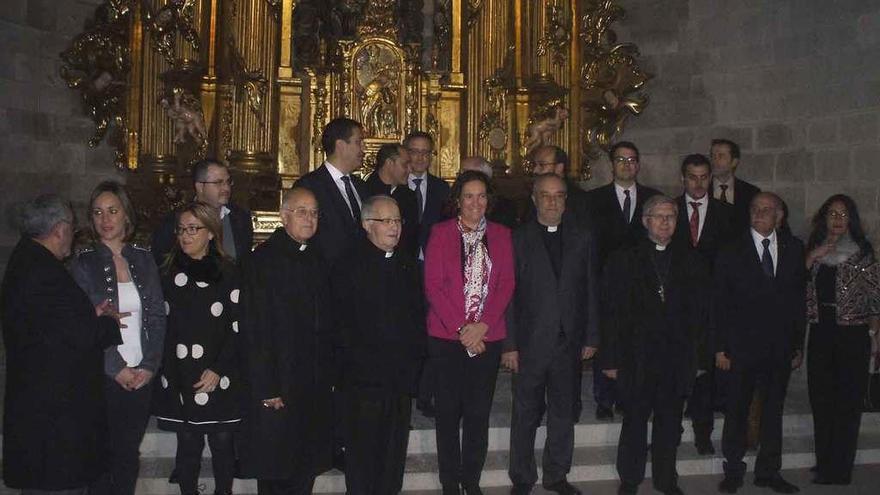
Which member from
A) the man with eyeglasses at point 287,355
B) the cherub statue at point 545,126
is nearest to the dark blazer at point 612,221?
the man with eyeglasses at point 287,355

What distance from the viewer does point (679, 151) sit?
9.17 m

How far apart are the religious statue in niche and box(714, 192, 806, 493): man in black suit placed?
364cm

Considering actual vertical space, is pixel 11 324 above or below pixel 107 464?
above

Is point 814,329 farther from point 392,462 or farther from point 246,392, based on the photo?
point 246,392

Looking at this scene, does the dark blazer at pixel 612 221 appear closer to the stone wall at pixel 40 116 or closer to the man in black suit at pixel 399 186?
the man in black suit at pixel 399 186

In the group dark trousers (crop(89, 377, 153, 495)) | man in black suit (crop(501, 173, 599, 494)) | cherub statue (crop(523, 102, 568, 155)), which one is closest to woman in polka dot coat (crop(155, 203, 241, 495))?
dark trousers (crop(89, 377, 153, 495))

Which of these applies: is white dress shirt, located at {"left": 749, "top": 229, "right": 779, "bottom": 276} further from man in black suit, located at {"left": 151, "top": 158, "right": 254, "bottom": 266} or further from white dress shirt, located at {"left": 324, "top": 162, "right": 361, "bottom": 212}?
man in black suit, located at {"left": 151, "top": 158, "right": 254, "bottom": 266}

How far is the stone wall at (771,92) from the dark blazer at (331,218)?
14.8 ft

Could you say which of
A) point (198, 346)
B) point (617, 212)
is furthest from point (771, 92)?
point (198, 346)

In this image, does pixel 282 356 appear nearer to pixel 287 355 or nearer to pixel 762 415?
pixel 287 355

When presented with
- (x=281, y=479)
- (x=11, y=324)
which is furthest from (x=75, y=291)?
(x=281, y=479)

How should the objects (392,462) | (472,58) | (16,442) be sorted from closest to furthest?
(16,442) → (392,462) → (472,58)

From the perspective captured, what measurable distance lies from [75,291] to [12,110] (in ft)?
16.1

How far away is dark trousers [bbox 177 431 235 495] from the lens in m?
4.60
